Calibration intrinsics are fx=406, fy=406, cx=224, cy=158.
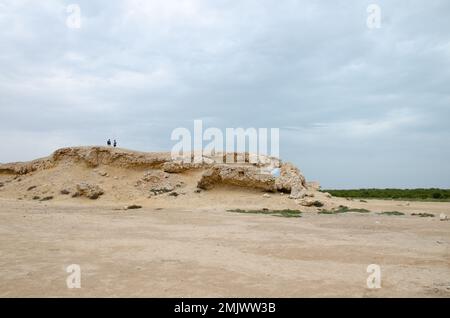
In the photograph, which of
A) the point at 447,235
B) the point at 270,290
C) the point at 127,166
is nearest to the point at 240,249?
the point at 270,290

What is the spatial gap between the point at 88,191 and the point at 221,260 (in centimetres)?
1815

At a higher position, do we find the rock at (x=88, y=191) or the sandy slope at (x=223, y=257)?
the rock at (x=88, y=191)

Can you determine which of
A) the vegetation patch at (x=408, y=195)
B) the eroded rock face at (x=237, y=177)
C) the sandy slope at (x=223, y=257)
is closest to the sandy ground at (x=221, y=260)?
the sandy slope at (x=223, y=257)

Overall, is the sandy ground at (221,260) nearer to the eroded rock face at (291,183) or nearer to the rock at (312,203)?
the rock at (312,203)

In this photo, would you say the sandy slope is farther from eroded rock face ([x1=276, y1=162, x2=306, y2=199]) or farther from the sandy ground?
eroded rock face ([x1=276, y1=162, x2=306, y2=199])

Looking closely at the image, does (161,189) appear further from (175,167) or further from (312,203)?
(312,203)

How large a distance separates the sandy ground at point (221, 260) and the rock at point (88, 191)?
37.0 feet

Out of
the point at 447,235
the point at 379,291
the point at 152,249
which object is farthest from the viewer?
the point at 447,235

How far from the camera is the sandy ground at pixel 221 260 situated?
4785 millimetres

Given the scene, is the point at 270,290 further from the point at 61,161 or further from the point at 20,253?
the point at 61,161

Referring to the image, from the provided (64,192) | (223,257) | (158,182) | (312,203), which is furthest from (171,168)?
(223,257)

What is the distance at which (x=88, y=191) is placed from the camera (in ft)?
75.4
